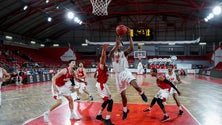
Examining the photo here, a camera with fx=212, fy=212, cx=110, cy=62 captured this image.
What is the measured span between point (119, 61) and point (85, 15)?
1174 inches

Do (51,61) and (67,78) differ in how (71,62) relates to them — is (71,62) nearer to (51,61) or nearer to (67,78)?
(67,78)

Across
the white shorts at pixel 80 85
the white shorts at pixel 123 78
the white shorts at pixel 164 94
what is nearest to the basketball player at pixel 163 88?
the white shorts at pixel 164 94

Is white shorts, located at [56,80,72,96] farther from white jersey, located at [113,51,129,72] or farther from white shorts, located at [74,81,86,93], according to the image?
white shorts, located at [74,81,86,93]

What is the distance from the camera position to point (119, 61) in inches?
229

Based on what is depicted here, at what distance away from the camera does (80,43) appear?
1673 inches

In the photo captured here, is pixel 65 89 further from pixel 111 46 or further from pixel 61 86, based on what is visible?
pixel 111 46

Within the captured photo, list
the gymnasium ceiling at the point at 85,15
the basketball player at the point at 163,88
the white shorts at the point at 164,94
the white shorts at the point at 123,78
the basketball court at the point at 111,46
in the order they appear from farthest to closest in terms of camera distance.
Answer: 1. the gymnasium ceiling at the point at 85,15
2. the basketball court at the point at 111,46
3. the white shorts at the point at 164,94
4. the basketball player at the point at 163,88
5. the white shorts at the point at 123,78

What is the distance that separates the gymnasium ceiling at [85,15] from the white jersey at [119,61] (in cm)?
1853

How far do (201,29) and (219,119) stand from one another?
35162 millimetres

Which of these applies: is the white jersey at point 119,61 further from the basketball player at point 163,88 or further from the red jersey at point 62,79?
the red jersey at point 62,79

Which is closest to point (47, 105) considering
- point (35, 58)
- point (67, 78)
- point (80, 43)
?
point (67, 78)

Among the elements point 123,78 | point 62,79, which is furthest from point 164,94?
point 62,79

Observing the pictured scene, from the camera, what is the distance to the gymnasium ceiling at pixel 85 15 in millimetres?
23850

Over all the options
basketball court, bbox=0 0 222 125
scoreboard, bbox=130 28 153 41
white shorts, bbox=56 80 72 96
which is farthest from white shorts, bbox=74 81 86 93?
scoreboard, bbox=130 28 153 41
